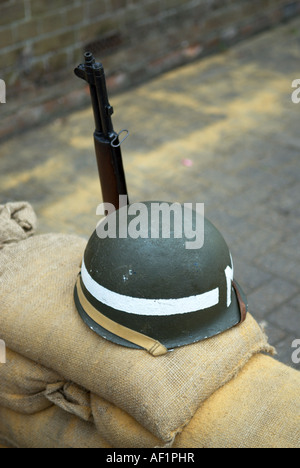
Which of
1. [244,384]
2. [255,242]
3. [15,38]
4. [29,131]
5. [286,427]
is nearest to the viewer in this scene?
[286,427]

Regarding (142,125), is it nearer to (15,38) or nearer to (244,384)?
(15,38)

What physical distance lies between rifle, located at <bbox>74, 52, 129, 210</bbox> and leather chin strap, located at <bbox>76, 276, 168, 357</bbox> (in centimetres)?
62

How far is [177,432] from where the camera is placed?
2346 millimetres

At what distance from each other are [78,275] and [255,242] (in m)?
2.14

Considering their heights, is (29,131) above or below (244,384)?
below

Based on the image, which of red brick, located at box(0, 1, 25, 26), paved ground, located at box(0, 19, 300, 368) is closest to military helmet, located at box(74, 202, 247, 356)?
paved ground, located at box(0, 19, 300, 368)

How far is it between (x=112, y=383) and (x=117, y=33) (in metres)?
5.24

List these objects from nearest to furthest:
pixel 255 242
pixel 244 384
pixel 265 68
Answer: pixel 244 384, pixel 255 242, pixel 265 68

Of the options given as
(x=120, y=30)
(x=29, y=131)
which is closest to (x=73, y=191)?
(x=29, y=131)

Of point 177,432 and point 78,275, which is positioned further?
point 78,275

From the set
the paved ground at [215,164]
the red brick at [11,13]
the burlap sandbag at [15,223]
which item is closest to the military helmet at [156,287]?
the burlap sandbag at [15,223]

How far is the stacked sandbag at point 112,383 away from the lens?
2.35 meters

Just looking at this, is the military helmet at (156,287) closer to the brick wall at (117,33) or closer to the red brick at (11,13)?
the red brick at (11,13)

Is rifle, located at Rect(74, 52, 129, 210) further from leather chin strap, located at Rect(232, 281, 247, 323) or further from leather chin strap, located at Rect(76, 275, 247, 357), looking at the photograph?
leather chin strap, located at Rect(232, 281, 247, 323)
